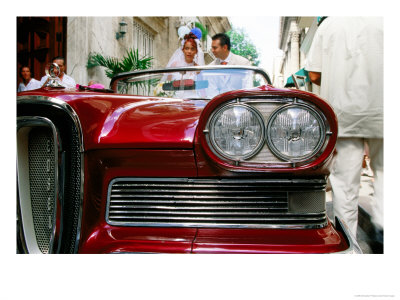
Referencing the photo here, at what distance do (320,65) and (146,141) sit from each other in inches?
57.4

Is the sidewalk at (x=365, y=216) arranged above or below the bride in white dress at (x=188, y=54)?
below

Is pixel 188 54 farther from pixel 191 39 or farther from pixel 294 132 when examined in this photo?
pixel 294 132

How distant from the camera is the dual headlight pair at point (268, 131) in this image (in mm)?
1168

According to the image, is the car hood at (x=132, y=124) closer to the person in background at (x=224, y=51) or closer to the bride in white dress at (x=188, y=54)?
the bride in white dress at (x=188, y=54)

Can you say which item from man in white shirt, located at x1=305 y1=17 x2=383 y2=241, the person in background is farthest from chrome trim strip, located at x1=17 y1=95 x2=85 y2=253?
the person in background

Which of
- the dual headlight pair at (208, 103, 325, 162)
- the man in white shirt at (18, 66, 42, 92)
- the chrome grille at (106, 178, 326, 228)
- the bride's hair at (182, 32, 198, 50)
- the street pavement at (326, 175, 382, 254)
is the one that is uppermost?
the bride's hair at (182, 32, 198, 50)

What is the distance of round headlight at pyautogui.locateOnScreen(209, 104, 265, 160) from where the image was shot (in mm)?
1175

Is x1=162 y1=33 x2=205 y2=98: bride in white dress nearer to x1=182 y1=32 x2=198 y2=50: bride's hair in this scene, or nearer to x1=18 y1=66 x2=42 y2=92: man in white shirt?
x1=182 y1=32 x2=198 y2=50: bride's hair

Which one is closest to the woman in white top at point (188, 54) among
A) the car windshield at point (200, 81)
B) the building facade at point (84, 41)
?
the car windshield at point (200, 81)

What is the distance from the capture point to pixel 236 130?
1184 mm

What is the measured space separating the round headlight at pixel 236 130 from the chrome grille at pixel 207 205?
5.2 inches

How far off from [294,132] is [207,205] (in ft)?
1.27

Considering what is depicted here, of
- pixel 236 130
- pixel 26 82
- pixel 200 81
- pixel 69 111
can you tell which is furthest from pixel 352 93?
pixel 26 82
